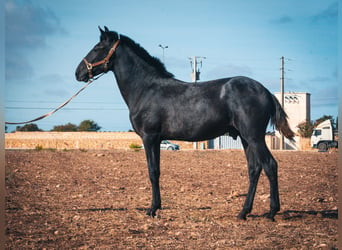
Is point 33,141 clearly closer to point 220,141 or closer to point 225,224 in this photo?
point 220,141

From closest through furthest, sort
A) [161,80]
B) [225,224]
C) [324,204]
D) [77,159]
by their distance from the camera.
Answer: [225,224] < [161,80] < [324,204] < [77,159]

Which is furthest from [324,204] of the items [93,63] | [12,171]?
[12,171]

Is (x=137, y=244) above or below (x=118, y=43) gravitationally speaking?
below

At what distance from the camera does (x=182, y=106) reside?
7.57 metres

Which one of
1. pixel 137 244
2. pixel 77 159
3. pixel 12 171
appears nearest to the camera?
pixel 137 244

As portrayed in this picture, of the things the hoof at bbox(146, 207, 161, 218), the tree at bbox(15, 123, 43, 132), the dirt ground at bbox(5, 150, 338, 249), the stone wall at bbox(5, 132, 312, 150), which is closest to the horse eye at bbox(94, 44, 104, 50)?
the dirt ground at bbox(5, 150, 338, 249)

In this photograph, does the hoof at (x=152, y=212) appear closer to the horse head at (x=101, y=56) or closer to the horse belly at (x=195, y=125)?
the horse belly at (x=195, y=125)

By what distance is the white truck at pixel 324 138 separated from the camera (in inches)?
1683

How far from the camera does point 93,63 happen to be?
818 cm

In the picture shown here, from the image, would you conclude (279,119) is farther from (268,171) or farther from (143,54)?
(143,54)

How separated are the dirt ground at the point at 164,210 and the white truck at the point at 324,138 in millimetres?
29438

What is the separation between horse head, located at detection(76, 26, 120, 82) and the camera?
321 inches

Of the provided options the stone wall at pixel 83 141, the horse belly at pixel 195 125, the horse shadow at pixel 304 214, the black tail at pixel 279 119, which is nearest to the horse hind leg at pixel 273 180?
the horse shadow at pixel 304 214

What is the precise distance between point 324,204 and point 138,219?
411cm
